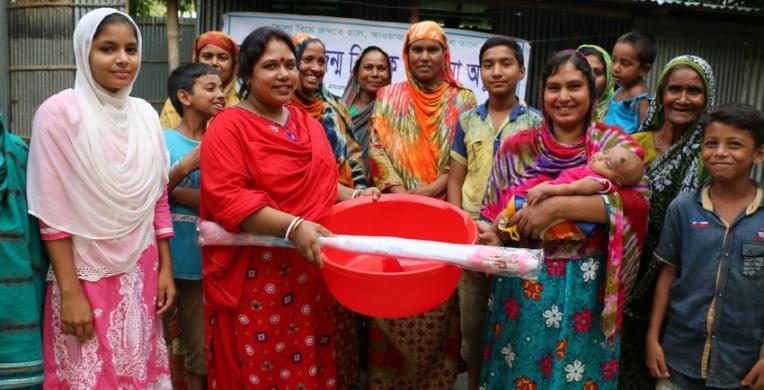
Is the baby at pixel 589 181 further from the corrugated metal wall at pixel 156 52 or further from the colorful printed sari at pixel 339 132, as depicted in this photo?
the corrugated metal wall at pixel 156 52

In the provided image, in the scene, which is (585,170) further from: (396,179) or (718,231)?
(396,179)

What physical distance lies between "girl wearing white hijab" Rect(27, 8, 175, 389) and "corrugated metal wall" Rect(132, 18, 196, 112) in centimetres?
604

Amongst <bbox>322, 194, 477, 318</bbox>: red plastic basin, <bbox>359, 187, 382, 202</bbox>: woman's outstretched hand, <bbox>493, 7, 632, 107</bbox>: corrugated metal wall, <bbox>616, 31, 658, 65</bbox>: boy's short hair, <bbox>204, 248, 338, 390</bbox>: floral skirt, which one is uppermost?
<bbox>493, 7, 632, 107</bbox>: corrugated metal wall

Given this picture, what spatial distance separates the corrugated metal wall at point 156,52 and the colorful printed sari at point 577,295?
260 inches

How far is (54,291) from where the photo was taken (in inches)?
80.7

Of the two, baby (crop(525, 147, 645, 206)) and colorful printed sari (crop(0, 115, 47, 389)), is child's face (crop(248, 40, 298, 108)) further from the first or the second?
baby (crop(525, 147, 645, 206))

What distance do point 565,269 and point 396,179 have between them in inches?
46.8

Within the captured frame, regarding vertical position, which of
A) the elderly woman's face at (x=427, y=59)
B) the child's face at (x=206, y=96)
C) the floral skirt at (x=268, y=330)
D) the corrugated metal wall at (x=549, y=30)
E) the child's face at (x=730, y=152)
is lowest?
the floral skirt at (x=268, y=330)

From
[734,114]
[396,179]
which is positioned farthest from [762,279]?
[396,179]

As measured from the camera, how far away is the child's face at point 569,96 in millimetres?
2275

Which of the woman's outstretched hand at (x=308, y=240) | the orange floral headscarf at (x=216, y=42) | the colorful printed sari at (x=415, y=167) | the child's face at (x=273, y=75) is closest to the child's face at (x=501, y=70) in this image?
the colorful printed sari at (x=415, y=167)

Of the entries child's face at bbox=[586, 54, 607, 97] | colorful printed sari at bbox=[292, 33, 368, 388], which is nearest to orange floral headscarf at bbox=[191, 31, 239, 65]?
colorful printed sari at bbox=[292, 33, 368, 388]

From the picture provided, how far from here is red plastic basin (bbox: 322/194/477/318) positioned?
1.94 metres

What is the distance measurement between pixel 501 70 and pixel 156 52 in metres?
6.20
